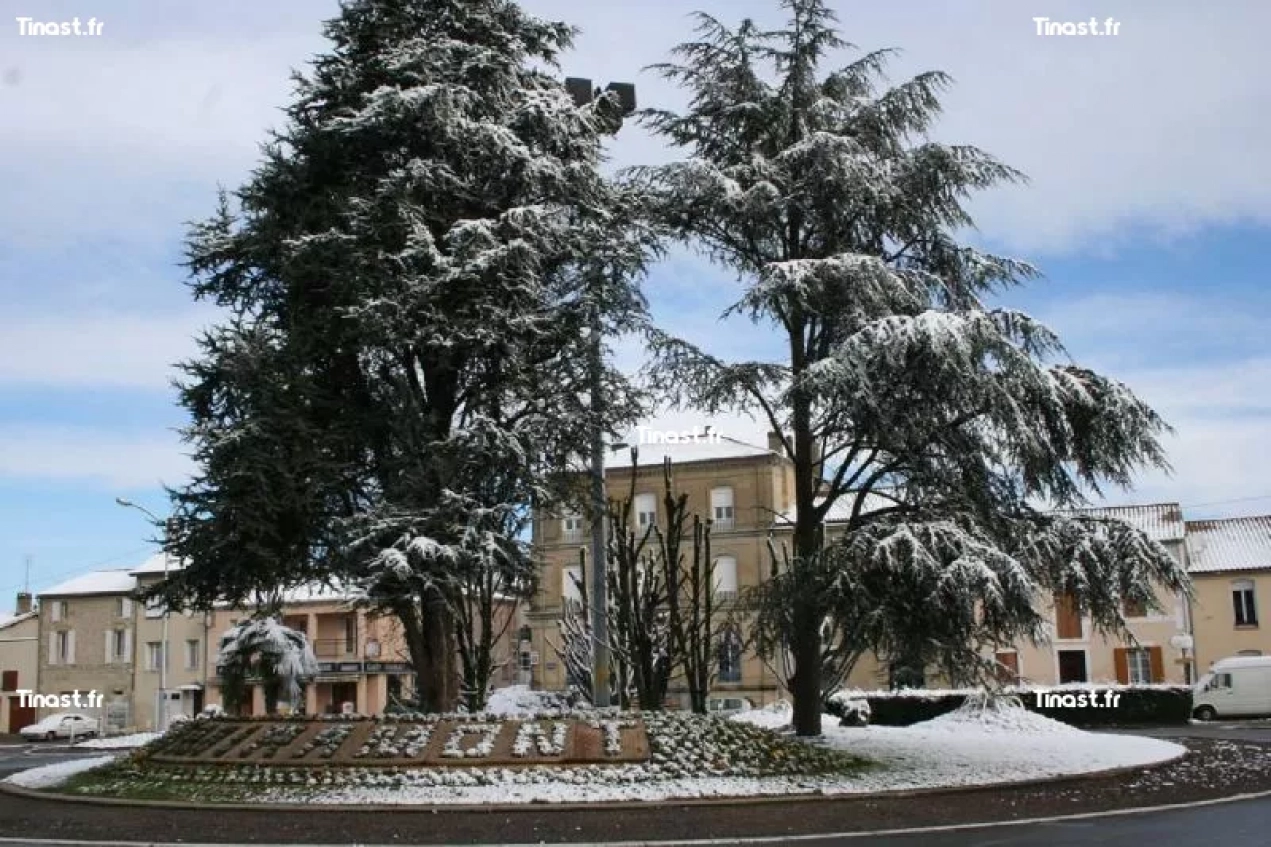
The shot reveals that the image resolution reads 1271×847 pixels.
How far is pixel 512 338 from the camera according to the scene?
19.2m

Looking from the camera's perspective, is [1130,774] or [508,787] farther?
[1130,774]

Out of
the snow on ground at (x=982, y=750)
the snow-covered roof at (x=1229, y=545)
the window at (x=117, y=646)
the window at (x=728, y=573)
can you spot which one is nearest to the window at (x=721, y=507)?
the window at (x=728, y=573)

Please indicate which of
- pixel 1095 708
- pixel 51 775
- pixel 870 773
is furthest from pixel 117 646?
pixel 870 773

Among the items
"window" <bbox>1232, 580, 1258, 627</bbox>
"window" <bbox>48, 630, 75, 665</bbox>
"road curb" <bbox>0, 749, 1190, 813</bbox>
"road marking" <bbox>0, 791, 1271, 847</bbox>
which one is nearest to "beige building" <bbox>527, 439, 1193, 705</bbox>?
"window" <bbox>1232, 580, 1258, 627</bbox>

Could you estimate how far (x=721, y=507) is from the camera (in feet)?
177

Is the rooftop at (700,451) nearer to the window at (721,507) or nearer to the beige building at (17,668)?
the window at (721,507)

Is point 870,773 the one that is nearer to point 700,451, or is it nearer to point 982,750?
point 982,750

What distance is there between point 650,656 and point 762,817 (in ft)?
23.9

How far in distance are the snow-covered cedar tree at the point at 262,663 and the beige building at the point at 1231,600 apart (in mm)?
34279

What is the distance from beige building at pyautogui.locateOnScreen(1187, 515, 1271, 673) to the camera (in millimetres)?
47219

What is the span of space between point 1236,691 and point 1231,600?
9.47 m

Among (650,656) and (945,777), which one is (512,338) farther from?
(945,777)

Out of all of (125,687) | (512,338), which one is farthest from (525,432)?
(125,687)

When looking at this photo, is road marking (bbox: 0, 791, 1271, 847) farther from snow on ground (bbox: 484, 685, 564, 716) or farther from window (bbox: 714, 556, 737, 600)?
window (bbox: 714, 556, 737, 600)
